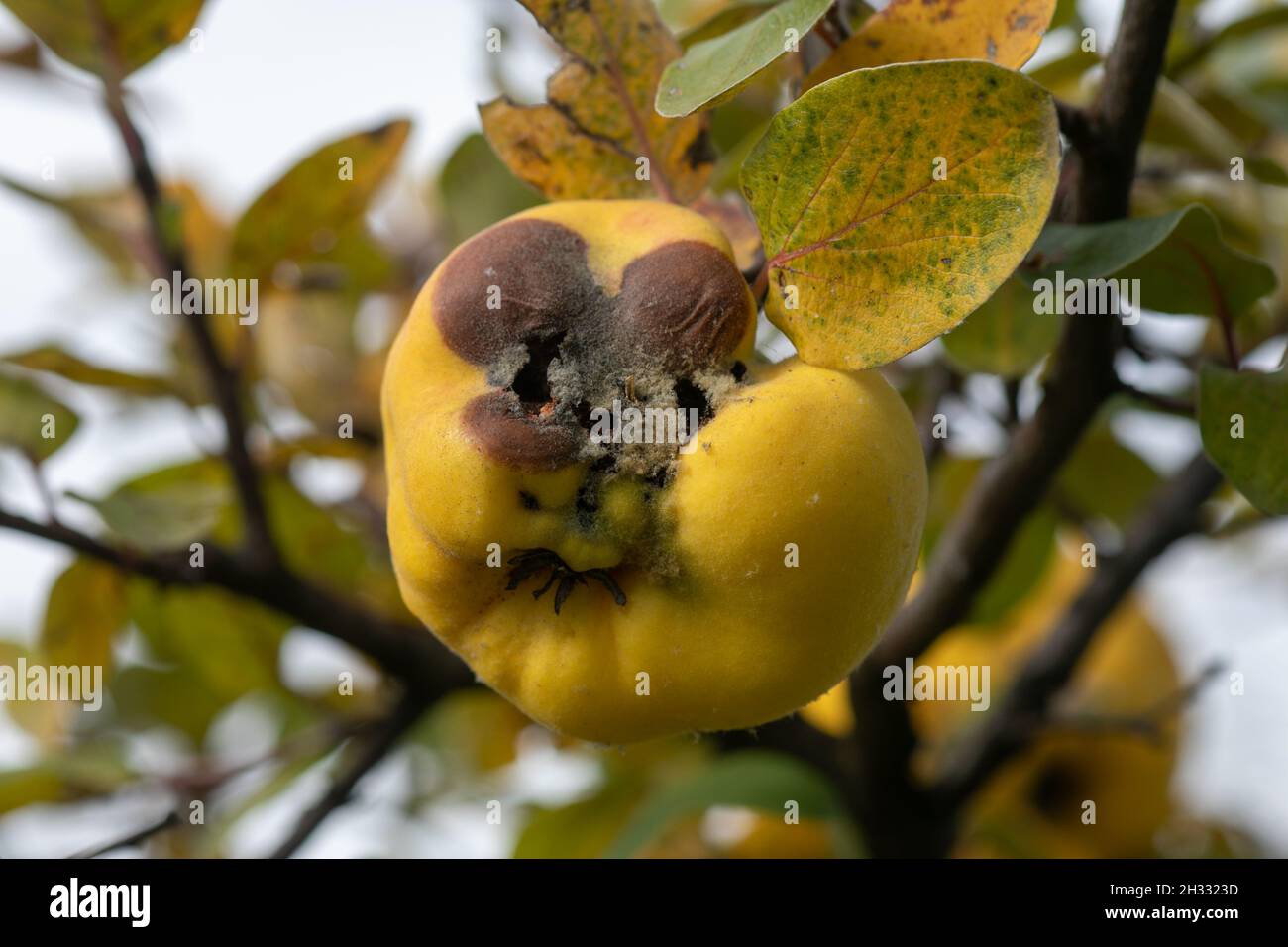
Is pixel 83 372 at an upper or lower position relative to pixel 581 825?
upper

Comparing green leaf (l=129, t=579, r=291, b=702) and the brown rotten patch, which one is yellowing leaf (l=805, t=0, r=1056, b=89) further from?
green leaf (l=129, t=579, r=291, b=702)

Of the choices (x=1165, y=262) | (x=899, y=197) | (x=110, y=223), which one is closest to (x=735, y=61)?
(x=899, y=197)

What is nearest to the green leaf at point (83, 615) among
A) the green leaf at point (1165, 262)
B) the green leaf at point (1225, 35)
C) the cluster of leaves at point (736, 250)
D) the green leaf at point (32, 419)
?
the cluster of leaves at point (736, 250)

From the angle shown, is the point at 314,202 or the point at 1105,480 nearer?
the point at 314,202

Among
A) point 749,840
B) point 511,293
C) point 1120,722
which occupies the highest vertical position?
point 511,293

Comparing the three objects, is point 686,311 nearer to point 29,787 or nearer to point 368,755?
point 368,755

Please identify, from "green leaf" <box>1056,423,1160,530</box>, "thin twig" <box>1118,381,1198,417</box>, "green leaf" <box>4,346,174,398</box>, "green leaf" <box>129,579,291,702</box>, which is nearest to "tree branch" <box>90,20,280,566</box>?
"green leaf" <box>4,346,174,398</box>
